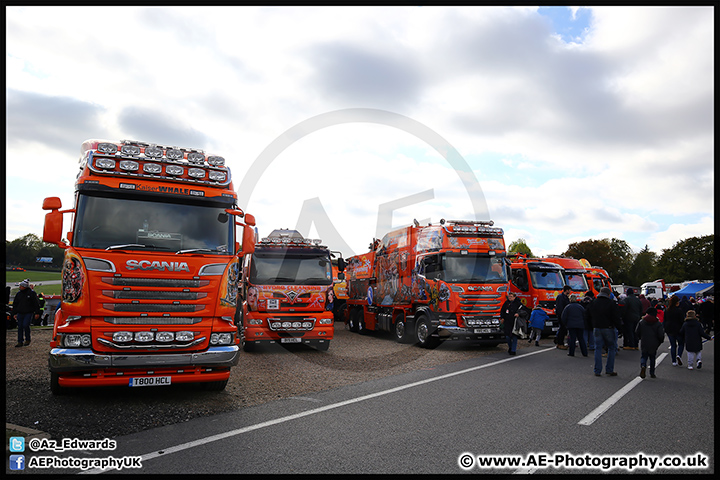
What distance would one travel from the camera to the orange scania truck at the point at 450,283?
13844 millimetres

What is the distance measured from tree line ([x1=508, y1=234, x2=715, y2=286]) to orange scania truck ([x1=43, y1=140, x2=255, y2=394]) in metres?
59.1

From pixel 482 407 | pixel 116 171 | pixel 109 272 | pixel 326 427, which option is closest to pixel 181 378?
pixel 109 272

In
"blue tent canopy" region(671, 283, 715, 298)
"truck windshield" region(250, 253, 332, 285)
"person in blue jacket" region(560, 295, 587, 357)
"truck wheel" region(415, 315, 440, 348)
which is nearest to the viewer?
"person in blue jacket" region(560, 295, 587, 357)

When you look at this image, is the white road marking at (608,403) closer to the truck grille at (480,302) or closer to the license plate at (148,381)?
the truck grille at (480,302)

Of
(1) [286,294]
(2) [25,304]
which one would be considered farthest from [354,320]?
(2) [25,304]

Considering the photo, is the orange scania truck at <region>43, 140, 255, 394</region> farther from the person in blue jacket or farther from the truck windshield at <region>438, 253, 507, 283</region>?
the person in blue jacket

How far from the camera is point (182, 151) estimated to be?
8.12 m

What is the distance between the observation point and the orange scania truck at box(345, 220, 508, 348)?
13.8 metres

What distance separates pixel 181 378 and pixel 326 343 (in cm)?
707

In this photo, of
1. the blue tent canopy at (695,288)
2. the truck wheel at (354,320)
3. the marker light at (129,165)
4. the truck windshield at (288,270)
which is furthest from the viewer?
the blue tent canopy at (695,288)

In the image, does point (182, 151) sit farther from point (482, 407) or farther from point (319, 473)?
point (482, 407)

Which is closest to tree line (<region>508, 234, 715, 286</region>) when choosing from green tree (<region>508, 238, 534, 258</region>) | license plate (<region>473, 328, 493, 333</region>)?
green tree (<region>508, 238, 534, 258</region>)

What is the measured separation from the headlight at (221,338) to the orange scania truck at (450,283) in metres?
7.96

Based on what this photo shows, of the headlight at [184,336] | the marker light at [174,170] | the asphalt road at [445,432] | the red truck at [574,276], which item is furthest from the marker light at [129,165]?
the red truck at [574,276]
